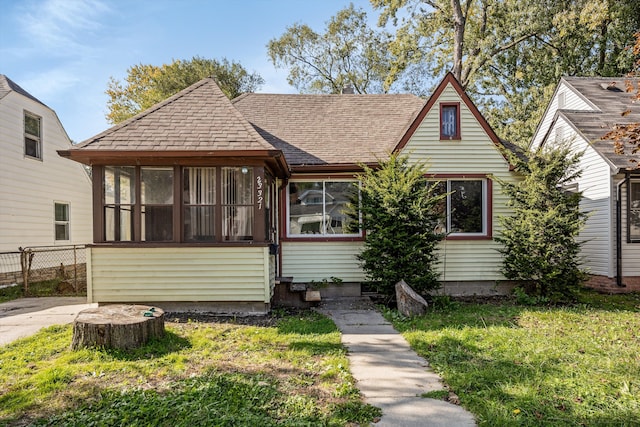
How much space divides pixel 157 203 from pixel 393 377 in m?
5.53

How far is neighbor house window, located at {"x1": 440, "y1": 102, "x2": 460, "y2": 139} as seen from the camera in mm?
9188

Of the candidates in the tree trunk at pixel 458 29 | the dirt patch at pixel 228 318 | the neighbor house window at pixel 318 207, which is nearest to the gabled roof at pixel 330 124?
the neighbor house window at pixel 318 207

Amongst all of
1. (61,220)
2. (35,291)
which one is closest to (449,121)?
(35,291)

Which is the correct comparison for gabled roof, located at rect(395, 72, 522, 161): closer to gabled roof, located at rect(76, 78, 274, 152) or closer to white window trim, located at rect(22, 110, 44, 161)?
gabled roof, located at rect(76, 78, 274, 152)

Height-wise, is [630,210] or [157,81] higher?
[157,81]

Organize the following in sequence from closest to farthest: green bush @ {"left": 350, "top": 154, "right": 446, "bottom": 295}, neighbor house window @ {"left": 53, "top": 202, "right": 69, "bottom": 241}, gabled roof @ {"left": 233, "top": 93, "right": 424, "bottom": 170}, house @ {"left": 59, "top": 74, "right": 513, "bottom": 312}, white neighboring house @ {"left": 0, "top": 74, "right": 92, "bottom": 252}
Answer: house @ {"left": 59, "top": 74, "right": 513, "bottom": 312} → green bush @ {"left": 350, "top": 154, "right": 446, "bottom": 295} → gabled roof @ {"left": 233, "top": 93, "right": 424, "bottom": 170} → white neighboring house @ {"left": 0, "top": 74, "right": 92, "bottom": 252} → neighbor house window @ {"left": 53, "top": 202, "right": 69, "bottom": 241}

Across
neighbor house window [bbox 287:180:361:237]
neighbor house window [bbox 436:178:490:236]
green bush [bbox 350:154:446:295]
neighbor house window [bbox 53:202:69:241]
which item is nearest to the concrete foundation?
neighbor house window [bbox 436:178:490:236]

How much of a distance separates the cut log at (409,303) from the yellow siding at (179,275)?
2.62 metres

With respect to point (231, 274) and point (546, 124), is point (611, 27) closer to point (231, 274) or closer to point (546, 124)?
point (546, 124)

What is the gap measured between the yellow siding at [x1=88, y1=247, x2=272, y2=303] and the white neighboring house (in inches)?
223

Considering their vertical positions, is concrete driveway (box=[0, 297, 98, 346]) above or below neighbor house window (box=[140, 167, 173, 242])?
below

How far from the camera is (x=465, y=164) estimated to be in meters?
9.20

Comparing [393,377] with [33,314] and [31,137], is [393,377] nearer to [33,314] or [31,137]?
[33,314]

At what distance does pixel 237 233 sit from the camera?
24.0 feet
